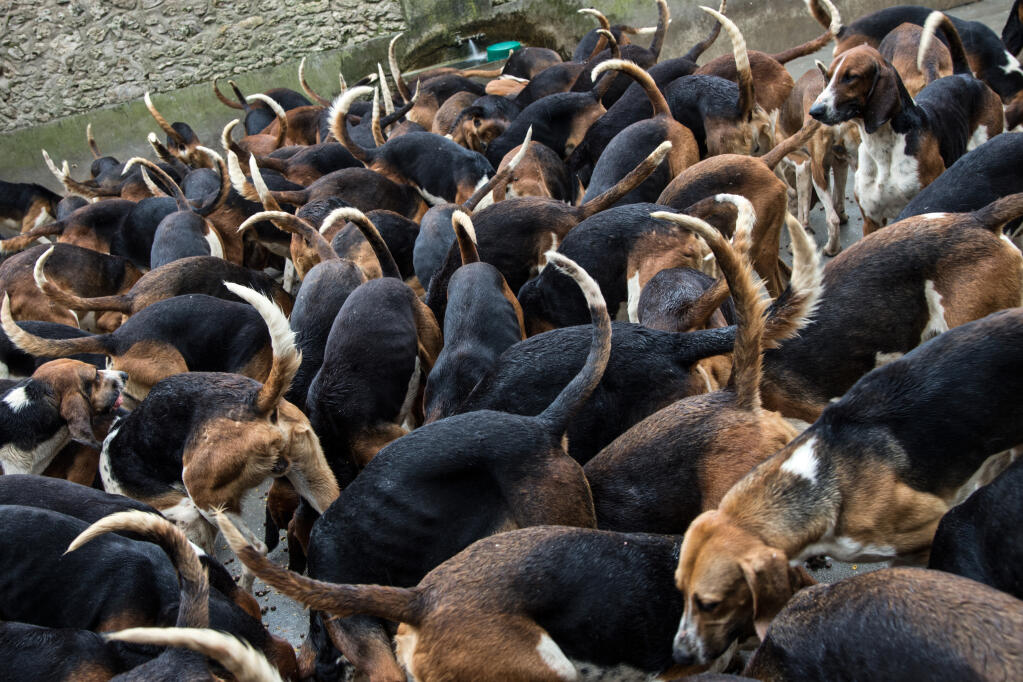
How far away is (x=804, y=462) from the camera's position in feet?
9.68

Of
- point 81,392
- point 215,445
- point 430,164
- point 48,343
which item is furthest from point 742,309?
point 430,164

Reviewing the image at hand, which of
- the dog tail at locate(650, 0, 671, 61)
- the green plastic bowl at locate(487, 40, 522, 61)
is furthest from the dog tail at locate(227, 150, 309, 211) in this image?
the green plastic bowl at locate(487, 40, 522, 61)

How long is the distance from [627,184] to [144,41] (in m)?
10.2

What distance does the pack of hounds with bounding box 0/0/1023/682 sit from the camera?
2662 mm

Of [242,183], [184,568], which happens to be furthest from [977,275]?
[242,183]

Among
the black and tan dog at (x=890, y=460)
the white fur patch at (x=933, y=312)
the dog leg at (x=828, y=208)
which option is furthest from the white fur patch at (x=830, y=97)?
the black and tan dog at (x=890, y=460)

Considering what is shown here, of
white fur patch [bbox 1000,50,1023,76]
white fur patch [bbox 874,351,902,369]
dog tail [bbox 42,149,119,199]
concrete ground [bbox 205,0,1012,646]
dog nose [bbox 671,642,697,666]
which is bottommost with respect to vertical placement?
concrete ground [bbox 205,0,1012,646]

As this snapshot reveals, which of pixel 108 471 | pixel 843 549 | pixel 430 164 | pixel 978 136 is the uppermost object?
pixel 430 164

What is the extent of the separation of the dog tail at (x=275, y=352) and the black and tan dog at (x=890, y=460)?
1.84 meters

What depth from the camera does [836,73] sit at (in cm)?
518

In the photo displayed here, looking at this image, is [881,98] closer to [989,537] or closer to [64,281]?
[989,537]

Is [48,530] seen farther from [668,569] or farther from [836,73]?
[836,73]

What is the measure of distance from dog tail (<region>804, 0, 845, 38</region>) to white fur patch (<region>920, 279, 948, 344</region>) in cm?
391

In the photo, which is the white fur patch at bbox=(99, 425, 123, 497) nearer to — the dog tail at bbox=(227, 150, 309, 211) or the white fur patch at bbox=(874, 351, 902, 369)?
the dog tail at bbox=(227, 150, 309, 211)
